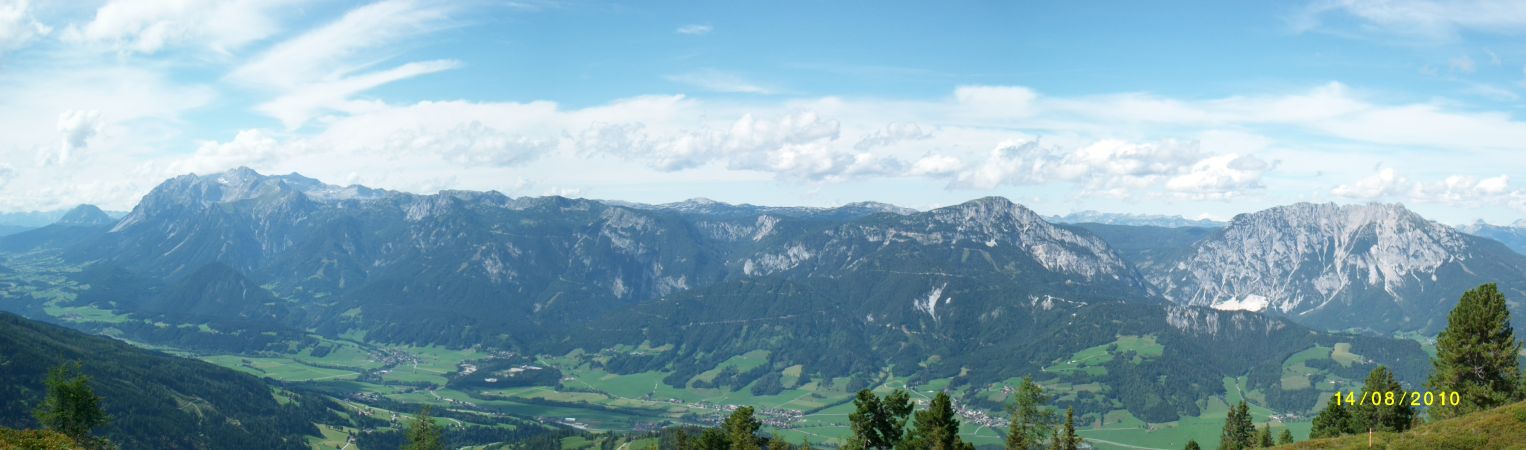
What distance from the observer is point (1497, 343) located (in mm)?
72625

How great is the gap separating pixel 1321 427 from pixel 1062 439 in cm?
4309

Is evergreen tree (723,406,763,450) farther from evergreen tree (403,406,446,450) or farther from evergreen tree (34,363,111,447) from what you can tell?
A: evergreen tree (34,363,111,447)

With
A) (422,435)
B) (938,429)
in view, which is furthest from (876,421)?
(422,435)

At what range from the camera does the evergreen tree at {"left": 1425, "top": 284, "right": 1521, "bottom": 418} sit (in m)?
71.6

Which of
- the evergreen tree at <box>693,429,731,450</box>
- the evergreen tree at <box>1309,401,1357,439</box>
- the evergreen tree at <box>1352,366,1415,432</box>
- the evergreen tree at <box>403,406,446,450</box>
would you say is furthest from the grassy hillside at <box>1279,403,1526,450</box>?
the evergreen tree at <box>403,406,446,450</box>

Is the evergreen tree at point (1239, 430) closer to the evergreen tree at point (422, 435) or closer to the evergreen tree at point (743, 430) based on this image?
the evergreen tree at point (743, 430)

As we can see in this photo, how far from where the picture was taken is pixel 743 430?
241 ft

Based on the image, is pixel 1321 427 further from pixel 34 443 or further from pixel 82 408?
pixel 82 408

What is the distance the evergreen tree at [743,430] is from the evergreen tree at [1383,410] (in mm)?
56353

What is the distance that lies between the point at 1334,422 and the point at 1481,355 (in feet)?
74.7

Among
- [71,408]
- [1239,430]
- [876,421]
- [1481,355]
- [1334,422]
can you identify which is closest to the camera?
[876,421]

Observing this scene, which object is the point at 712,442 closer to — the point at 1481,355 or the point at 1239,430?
the point at 1481,355

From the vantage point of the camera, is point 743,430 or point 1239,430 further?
point 1239,430

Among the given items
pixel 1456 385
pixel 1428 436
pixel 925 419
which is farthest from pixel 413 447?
pixel 1456 385
